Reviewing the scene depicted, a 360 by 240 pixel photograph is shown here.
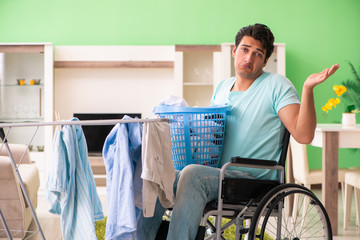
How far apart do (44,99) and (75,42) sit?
881 mm

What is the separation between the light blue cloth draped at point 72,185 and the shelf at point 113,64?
A: 14.3 feet

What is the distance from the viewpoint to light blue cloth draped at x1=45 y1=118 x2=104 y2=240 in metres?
1.74

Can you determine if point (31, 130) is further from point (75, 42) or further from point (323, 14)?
point (323, 14)

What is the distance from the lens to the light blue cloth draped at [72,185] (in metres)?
1.74

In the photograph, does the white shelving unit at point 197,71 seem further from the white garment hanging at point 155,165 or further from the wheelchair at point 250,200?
the white garment hanging at point 155,165

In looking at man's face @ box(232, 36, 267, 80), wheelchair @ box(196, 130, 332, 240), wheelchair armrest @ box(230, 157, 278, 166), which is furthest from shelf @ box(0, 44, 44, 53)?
wheelchair armrest @ box(230, 157, 278, 166)

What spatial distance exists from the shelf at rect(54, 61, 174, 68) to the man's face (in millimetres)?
3786

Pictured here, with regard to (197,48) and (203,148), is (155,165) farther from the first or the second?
(197,48)

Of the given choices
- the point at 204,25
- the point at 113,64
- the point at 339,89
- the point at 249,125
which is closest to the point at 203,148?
the point at 249,125

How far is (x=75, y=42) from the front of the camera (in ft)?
20.8

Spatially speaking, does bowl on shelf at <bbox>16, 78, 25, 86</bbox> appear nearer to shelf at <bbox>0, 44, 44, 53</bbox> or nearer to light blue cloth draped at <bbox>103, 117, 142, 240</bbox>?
shelf at <bbox>0, 44, 44, 53</bbox>

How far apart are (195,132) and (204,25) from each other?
14.6 ft

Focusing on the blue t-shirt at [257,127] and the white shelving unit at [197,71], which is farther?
the white shelving unit at [197,71]

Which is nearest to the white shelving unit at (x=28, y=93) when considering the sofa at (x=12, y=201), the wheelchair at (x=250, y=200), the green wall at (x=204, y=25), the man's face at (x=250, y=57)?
the green wall at (x=204, y=25)
